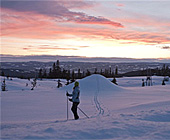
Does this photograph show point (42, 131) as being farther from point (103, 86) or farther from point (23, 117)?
point (103, 86)

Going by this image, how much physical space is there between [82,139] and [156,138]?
2.39 meters

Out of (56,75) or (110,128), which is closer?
(110,128)

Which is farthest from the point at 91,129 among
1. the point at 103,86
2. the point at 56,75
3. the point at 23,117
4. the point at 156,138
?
the point at 56,75

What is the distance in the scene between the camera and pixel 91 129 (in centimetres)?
771

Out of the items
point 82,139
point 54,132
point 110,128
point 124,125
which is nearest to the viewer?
point 82,139

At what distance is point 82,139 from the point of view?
676cm

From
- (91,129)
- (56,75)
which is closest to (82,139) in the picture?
(91,129)

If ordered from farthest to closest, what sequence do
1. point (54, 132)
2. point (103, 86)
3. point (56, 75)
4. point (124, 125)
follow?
1. point (56, 75)
2. point (103, 86)
3. point (124, 125)
4. point (54, 132)

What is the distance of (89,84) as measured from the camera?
3169 centimetres

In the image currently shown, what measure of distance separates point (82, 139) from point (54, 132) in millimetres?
1117

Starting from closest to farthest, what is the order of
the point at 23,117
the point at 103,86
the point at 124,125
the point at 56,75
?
the point at 124,125, the point at 23,117, the point at 103,86, the point at 56,75

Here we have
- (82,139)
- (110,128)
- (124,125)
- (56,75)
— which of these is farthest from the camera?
(56,75)

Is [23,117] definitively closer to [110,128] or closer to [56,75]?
[110,128]

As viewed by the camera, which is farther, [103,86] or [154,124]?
[103,86]
